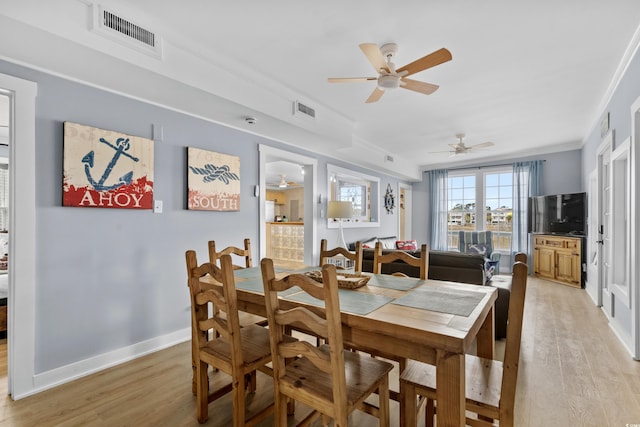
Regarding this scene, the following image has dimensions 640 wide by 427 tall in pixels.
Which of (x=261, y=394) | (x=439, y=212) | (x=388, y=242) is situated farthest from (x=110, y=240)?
(x=439, y=212)

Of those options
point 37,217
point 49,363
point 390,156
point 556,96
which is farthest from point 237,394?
point 390,156

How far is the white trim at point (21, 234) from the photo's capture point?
2.05 meters

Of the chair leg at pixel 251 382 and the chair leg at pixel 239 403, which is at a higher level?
the chair leg at pixel 239 403

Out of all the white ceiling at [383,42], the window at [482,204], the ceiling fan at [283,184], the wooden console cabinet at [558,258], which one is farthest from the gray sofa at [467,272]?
the ceiling fan at [283,184]

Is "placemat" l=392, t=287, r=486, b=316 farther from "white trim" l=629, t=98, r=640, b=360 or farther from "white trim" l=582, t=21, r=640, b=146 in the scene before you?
"white trim" l=582, t=21, r=640, b=146

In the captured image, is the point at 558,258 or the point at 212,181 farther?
the point at 558,258

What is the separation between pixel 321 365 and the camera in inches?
50.6

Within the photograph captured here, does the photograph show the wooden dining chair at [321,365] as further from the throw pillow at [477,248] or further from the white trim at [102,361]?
the throw pillow at [477,248]

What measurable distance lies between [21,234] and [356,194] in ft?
15.7

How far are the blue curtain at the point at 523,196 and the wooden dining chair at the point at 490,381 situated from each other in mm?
5917

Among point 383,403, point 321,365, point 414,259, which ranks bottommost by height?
point 383,403

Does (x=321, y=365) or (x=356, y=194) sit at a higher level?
(x=356, y=194)

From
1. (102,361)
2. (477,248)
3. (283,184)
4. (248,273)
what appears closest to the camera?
(248,273)

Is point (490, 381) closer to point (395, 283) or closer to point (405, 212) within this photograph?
point (395, 283)
